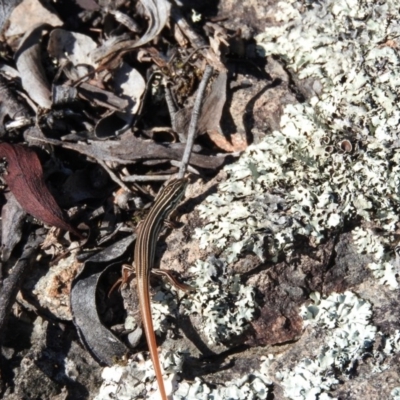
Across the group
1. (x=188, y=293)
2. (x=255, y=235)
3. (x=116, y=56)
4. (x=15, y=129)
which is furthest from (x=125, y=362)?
(x=116, y=56)

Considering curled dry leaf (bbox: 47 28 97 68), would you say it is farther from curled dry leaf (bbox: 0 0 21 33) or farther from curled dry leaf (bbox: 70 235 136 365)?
curled dry leaf (bbox: 70 235 136 365)

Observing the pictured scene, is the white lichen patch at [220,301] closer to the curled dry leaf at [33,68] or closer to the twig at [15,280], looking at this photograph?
the twig at [15,280]

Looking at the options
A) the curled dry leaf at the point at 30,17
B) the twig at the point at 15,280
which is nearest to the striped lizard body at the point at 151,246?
the twig at the point at 15,280

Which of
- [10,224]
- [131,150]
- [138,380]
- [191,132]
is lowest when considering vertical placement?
[138,380]

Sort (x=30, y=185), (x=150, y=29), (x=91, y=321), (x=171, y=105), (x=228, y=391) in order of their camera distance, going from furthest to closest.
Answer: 1. (x=150, y=29)
2. (x=171, y=105)
3. (x=30, y=185)
4. (x=91, y=321)
5. (x=228, y=391)

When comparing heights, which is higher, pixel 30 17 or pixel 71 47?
pixel 30 17

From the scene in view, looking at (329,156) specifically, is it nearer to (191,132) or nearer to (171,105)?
(191,132)

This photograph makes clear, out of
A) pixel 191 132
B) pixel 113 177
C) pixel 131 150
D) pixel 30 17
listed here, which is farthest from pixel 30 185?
pixel 30 17
